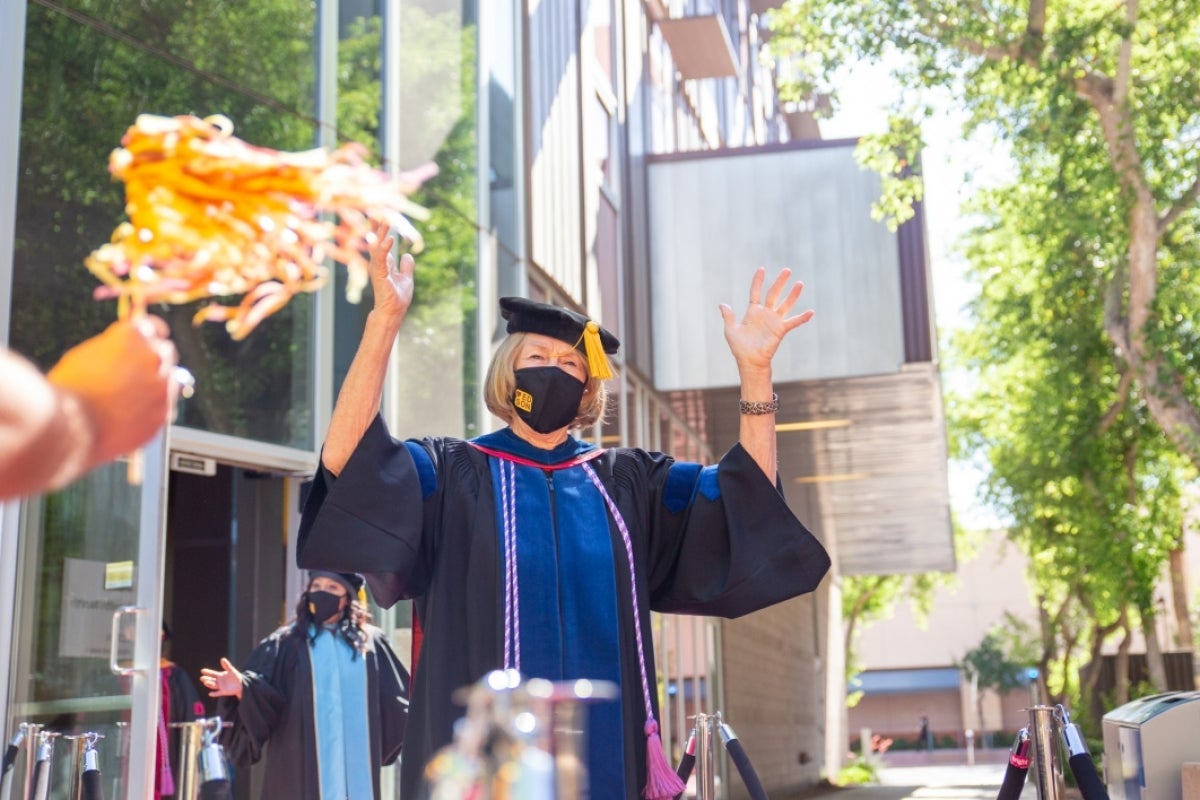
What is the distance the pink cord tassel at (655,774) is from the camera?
297 centimetres

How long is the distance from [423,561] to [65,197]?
12.4 feet

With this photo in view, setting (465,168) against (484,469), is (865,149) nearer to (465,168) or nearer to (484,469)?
(465,168)

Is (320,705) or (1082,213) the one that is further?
(1082,213)

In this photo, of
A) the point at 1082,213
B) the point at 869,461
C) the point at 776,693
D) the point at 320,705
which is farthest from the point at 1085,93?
the point at 776,693

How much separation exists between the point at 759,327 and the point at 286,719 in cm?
410

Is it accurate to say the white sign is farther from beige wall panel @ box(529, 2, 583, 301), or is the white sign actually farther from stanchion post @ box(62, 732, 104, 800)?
beige wall panel @ box(529, 2, 583, 301)

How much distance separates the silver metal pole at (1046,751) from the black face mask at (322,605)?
3.18 m

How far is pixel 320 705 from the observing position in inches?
256

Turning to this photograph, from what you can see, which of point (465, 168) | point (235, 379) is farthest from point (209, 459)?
point (465, 168)

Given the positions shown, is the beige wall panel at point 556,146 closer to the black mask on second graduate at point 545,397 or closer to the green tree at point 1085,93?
the green tree at point 1085,93

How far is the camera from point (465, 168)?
891 centimetres

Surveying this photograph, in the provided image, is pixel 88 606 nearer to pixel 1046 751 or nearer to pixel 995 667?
pixel 1046 751

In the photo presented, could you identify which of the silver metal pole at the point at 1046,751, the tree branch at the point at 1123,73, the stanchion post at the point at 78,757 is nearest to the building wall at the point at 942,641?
the tree branch at the point at 1123,73

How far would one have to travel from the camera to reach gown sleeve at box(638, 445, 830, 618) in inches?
123
